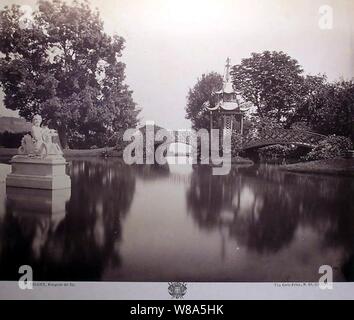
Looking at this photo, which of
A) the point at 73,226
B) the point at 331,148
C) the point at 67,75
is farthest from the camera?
the point at 67,75

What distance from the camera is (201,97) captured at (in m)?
2.69

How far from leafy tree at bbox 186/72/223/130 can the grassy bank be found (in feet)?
2.28

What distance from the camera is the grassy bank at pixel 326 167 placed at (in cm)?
250

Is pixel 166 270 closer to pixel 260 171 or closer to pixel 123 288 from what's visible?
pixel 123 288

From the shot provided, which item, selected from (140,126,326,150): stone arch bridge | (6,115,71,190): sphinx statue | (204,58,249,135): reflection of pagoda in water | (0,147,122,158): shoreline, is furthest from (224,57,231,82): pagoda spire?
(6,115,71,190): sphinx statue

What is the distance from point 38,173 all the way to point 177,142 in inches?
41.0

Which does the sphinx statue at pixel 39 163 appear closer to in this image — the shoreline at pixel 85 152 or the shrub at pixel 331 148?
the shoreline at pixel 85 152

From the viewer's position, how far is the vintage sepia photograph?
7.56 feet

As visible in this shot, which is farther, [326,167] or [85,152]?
[85,152]

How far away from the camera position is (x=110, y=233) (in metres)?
2.36

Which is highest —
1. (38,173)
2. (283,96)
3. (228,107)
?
(283,96)

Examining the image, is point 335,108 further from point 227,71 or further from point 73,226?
point 73,226

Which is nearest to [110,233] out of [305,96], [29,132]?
[29,132]

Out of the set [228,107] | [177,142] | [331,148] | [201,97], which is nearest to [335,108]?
[331,148]
